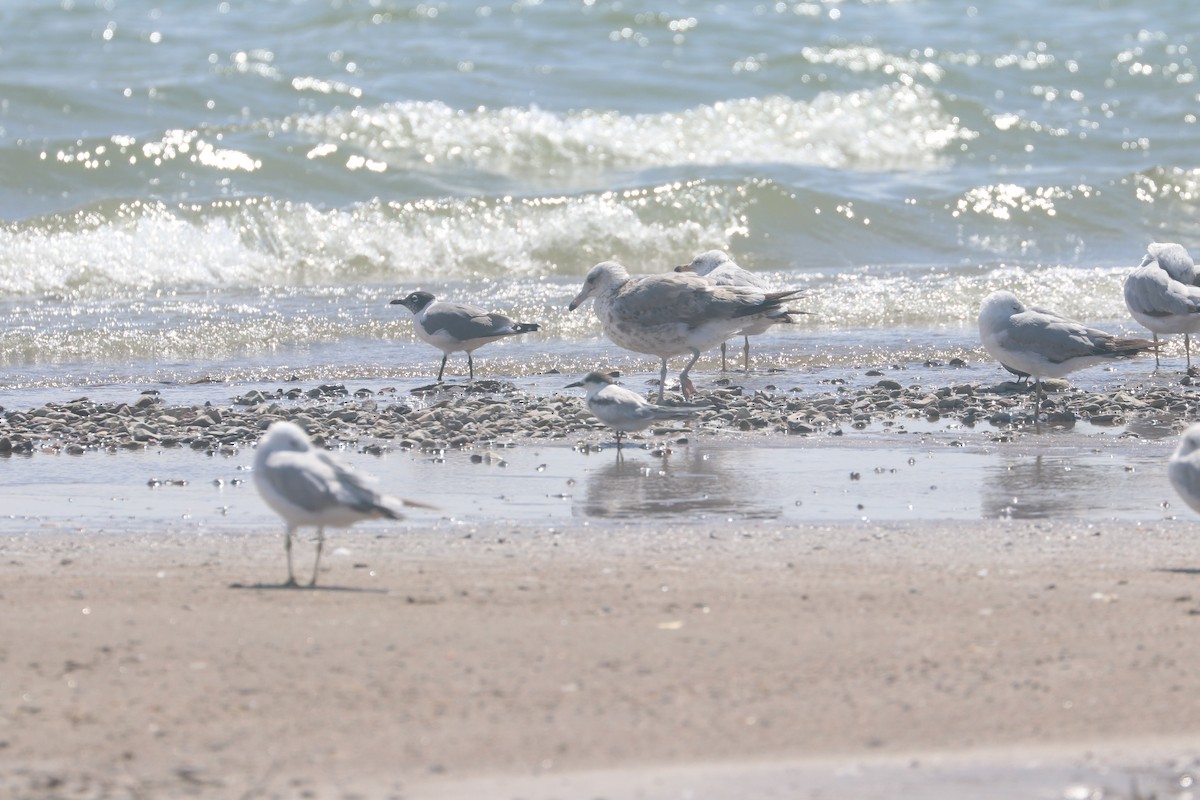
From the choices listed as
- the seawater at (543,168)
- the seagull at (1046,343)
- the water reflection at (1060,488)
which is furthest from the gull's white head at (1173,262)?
the water reflection at (1060,488)

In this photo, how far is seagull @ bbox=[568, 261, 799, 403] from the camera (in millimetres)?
11508

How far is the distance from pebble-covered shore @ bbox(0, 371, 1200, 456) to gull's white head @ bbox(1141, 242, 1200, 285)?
6.47 feet

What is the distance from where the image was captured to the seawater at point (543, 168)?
597 inches

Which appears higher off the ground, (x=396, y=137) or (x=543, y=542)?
(x=396, y=137)

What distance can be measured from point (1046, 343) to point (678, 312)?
2.42 metres

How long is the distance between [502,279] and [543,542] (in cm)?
1063

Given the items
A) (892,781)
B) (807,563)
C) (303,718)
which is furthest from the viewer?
(807,563)

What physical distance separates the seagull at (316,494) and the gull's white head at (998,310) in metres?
5.38

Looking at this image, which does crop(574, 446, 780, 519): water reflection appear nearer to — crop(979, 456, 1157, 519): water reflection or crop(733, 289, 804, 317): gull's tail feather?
crop(979, 456, 1157, 519): water reflection

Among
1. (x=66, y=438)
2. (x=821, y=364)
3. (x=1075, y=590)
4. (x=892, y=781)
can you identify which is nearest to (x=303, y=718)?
(x=892, y=781)

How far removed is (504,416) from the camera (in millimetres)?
10266

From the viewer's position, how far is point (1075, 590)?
617 cm

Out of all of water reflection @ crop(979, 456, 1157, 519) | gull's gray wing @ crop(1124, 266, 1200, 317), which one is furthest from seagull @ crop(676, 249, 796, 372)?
water reflection @ crop(979, 456, 1157, 519)

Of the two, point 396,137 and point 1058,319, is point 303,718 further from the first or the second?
point 396,137
